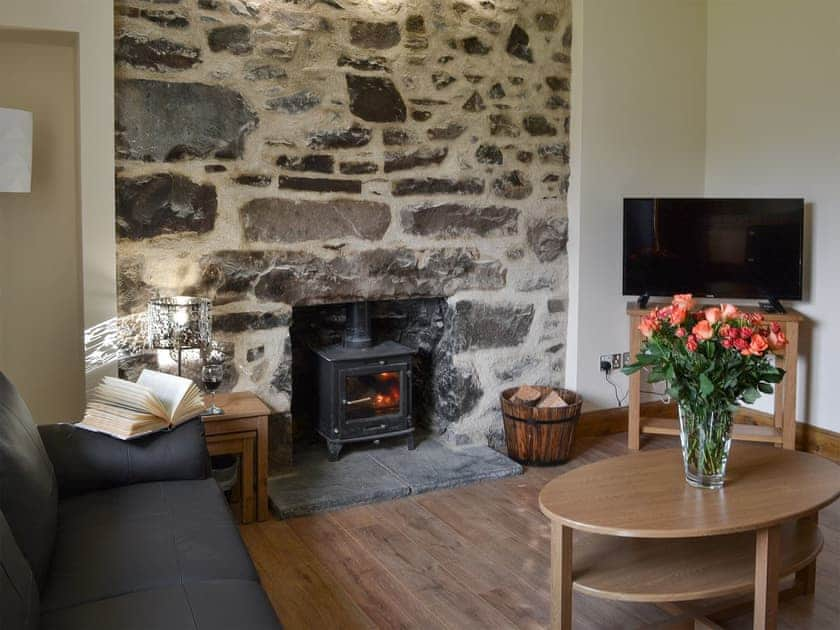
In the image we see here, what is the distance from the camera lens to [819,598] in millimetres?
2896

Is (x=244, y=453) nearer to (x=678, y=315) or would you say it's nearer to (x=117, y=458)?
(x=117, y=458)

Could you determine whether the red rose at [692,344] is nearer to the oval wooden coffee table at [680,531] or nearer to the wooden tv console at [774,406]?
the oval wooden coffee table at [680,531]

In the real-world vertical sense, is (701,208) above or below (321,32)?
below

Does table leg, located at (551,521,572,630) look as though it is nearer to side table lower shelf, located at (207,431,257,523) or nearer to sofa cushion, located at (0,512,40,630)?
sofa cushion, located at (0,512,40,630)

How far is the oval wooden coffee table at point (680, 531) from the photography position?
2.38m

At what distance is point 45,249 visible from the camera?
3.87 metres

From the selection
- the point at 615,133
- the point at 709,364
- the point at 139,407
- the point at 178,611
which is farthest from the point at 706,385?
the point at 615,133

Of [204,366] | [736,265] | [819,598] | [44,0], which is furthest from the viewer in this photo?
[736,265]

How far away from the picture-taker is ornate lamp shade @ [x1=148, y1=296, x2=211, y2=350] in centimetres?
349

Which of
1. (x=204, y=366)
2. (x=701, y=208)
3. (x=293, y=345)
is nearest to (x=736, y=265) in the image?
(x=701, y=208)

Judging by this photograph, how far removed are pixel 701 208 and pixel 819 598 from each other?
7.26 feet

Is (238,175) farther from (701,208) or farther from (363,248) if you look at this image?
(701,208)

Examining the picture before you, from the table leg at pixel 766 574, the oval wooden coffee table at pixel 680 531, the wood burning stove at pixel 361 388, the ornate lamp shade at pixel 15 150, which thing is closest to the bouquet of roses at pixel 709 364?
the oval wooden coffee table at pixel 680 531

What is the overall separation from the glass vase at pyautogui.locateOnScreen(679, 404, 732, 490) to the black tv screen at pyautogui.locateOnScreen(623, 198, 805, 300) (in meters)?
2.01
